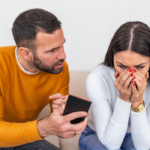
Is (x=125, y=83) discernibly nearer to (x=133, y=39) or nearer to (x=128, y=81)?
(x=128, y=81)

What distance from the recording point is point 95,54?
2.06 m

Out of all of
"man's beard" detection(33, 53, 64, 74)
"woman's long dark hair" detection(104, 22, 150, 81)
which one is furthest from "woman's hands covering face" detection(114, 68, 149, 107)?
"man's beard" detection(33, 53, 64, 74)

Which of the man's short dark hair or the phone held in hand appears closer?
the phone held in hand

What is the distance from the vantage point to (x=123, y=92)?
1108 mm

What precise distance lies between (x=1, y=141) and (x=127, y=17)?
4.71ft

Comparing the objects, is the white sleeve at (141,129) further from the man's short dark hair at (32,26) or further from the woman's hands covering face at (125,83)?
the man's short dark hair at (32,26)

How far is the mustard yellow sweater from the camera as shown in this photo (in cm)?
107

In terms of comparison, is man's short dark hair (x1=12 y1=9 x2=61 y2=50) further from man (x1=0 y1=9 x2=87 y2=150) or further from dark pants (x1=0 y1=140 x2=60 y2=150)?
dark pants (x1=0 y1=140 x2=60 y2=150)

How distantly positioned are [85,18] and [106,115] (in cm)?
103

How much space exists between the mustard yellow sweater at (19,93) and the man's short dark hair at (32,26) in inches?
6.0

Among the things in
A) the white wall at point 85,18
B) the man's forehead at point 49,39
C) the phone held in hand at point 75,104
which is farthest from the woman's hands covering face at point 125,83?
the white wall at point 85,18

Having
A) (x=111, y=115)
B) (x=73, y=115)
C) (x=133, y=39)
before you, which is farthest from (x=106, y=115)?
(x=133, y=39)

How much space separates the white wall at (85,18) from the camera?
185cm

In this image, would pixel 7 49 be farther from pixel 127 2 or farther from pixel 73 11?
pixel 127 2
